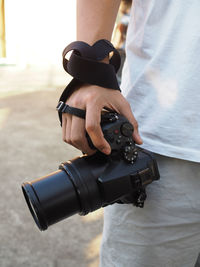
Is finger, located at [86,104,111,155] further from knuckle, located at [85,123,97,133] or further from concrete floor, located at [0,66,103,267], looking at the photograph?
concrete floor, located at [0,66,103,267]

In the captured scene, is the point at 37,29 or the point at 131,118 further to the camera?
the point at 37,29

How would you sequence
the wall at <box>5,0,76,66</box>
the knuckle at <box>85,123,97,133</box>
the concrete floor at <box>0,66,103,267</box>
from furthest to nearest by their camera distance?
1. the wall at <box>5,0,76,66</box>
2. the concrete floor at <box>0,66,103,267</box>
3. the knuckle at <box>85,123,97,133</box>

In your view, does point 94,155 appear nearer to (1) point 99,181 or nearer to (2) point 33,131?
(1) point 99,181

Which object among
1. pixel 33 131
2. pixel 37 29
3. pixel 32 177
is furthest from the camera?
pixel 37 29

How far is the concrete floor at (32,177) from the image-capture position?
4.85 feet

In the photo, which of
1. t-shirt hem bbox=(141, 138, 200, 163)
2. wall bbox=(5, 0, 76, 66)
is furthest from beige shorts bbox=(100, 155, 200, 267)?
wall bbox=(5, 0, 76, 66)

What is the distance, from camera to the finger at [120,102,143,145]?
582mm

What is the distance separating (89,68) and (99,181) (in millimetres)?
193

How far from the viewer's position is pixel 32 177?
2041 mm

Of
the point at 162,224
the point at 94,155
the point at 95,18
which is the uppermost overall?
the point at 95,18

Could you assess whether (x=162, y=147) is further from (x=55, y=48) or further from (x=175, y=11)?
(x=55, y=48)

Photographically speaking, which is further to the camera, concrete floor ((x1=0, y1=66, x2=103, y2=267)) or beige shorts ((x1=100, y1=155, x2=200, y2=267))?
concrete floor ((x1=0, y1=66, x2=103, y2=267))

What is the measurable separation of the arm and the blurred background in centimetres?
101

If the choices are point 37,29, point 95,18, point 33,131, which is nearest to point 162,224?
point 95,18
